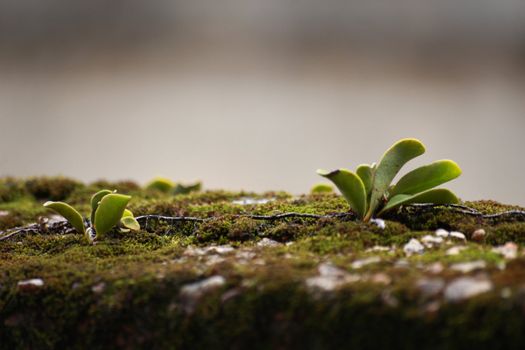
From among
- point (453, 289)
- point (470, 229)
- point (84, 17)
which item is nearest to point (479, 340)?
point (453, 289)

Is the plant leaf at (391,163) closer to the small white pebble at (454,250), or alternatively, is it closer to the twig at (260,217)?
the twig at (260,217)

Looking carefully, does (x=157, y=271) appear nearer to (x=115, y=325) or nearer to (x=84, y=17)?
(x=115, y=325)

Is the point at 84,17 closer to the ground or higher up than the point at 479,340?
higher up

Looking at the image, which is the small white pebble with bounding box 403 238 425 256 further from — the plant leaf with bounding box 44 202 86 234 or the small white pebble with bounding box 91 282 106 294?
the plant leaf with bounding box 44 202 86 234

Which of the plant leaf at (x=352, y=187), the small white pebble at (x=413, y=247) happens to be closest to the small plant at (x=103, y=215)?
the plant leaf at (x=352, y=187)

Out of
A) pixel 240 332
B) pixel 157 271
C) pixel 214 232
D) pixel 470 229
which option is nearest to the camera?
pixel 240 332

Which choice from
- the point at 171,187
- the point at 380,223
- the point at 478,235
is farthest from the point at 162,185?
the point at 478,235

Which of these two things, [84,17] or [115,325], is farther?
[84,17]

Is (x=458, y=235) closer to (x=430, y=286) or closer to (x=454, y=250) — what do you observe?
(x=454, y=250)
